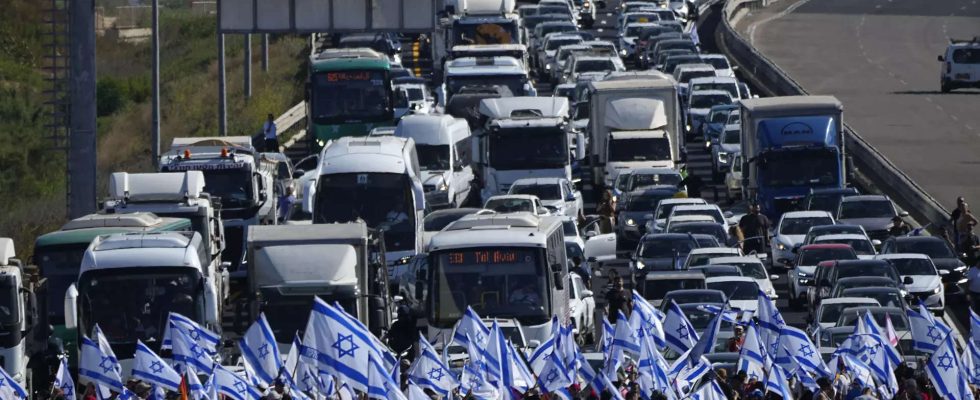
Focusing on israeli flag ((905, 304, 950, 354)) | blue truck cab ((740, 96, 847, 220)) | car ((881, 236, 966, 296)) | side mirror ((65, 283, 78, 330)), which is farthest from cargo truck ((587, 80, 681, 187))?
israeli flag ((905, 304, 950, 354))

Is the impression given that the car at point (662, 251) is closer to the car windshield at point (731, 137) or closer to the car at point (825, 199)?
the car at point (825, 199)

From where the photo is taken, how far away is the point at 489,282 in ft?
114

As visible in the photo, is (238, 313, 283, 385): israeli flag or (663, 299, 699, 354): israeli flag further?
(663, 299, 699, 354): israeli flag

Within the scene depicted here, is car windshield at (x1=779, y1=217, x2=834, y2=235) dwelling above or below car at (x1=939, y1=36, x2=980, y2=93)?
below

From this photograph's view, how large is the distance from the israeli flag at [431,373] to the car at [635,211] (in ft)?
73.5

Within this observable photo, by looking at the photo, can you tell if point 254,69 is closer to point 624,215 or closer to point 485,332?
point 624,215

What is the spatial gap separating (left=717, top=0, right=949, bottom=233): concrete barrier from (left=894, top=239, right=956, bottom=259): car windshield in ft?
18.1

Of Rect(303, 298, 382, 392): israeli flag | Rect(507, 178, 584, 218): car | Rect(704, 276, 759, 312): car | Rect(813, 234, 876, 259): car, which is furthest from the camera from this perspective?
Rect(507, 178, 584, 218): car

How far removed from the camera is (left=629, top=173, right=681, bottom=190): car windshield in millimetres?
50656

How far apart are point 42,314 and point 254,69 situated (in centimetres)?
6047

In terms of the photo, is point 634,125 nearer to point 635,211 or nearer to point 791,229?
point 635,211

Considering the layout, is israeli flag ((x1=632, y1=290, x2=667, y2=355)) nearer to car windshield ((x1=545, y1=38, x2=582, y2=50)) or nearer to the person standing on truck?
the person standing on truck

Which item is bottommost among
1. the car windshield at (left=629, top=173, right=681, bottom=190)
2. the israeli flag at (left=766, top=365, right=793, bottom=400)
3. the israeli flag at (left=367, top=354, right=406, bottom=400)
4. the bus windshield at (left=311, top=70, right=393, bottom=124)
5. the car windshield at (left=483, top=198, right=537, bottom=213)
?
the car windshield at (left=629, top=173, right=681, bottom=190)

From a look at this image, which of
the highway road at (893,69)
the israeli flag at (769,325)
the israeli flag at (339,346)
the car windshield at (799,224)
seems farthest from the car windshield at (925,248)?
the israeli flag at (339,346)
